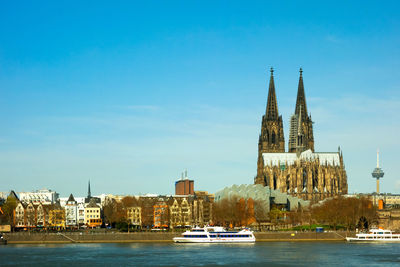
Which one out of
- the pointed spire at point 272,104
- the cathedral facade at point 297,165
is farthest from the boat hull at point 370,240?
the pointed spire at point 272,104

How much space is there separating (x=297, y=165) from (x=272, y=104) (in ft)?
63.0

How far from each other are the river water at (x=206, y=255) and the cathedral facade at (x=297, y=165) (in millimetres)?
79357

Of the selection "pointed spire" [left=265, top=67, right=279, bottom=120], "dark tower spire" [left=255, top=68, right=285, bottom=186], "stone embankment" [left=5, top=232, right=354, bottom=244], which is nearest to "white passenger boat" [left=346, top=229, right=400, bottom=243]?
"stone embankment" [left=5, top=232, right=354, bottom=244]

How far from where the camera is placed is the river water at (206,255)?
74.0 metres

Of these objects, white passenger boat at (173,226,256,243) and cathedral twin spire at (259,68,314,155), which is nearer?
white passenger boat at (173,226,256,243)

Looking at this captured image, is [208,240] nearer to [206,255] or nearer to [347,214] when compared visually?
[206,255]

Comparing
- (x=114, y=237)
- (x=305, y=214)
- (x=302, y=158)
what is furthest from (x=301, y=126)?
(x=114, y=237)

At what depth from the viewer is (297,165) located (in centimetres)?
18000

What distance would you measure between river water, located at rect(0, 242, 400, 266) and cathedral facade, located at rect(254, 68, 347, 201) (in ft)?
260

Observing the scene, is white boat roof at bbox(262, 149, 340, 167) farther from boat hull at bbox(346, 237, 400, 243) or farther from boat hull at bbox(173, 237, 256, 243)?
boat hull at bbox(173, 237, 256, 243)

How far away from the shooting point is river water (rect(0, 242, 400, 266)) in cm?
7400

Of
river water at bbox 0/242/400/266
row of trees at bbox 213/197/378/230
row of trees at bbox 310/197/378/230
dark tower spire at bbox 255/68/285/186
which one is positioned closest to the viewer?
river water at bbox 0/242/400/266

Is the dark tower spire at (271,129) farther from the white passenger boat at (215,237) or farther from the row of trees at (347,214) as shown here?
the white passenger boat at (215,237)

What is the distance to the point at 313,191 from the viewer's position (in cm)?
17750
